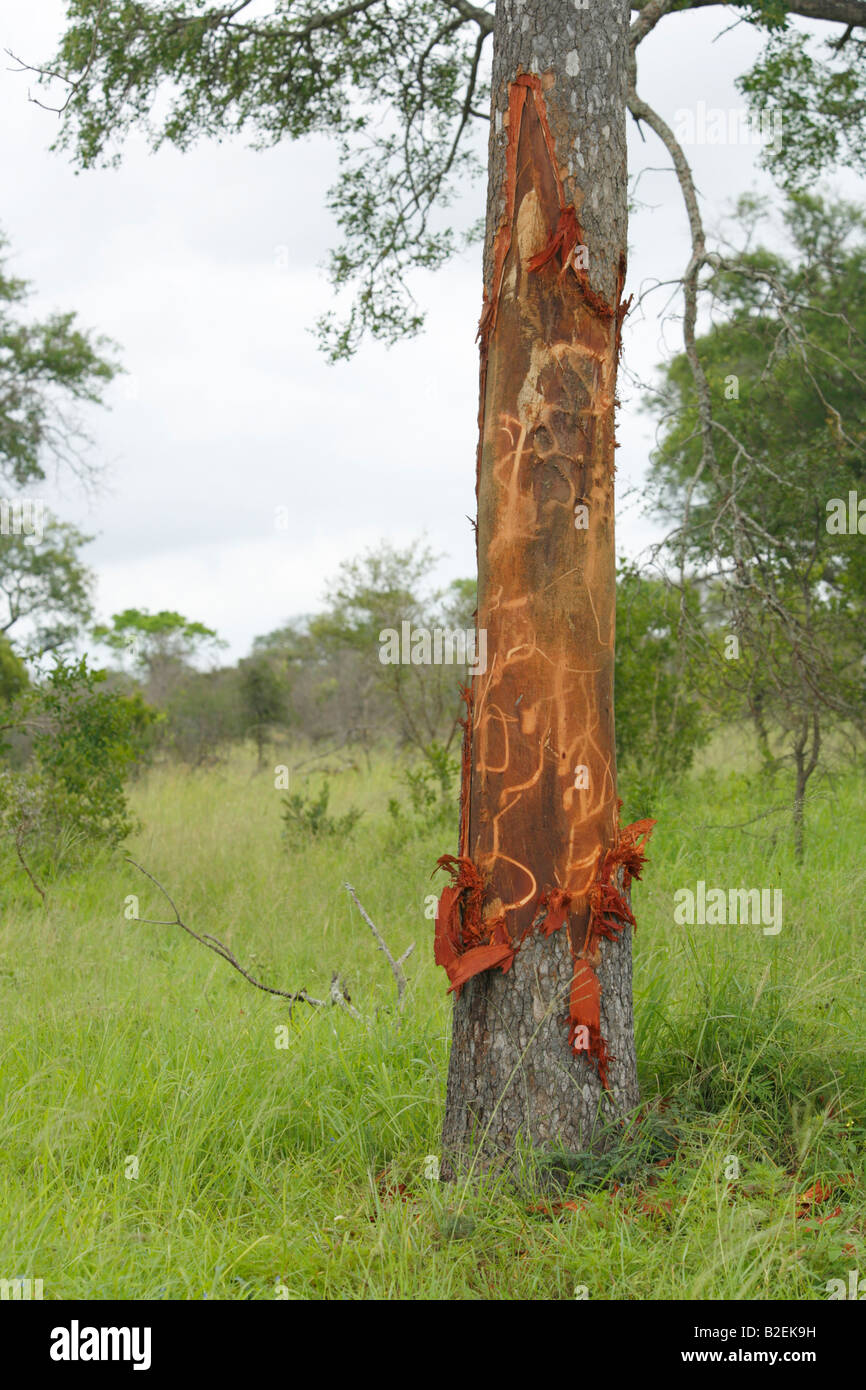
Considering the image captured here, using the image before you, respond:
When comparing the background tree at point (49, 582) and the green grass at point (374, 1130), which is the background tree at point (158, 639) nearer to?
the background tree at point (49, 582)

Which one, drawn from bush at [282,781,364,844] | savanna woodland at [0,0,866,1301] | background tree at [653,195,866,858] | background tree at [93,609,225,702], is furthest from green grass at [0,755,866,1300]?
background tree at [93,609,225,702]

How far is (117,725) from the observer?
7.87 m

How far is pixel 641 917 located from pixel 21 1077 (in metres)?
2.79

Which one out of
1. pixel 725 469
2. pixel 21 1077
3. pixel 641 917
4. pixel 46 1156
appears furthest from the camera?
pixel 725 469

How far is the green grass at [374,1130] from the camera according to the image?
102 inches

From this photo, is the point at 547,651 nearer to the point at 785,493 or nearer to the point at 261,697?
the point at 785,493

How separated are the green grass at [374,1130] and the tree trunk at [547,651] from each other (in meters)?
0.26

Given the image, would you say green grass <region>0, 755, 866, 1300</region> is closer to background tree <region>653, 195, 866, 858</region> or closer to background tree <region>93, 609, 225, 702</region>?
background tree <region>653, 195, 866, 858</region>

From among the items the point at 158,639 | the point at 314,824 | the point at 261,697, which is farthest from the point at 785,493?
the point at 158,639

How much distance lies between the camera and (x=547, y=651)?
3.05 m

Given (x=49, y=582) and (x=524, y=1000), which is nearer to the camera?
(x=524, y=1000)

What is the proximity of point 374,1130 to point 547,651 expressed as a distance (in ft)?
4.88
